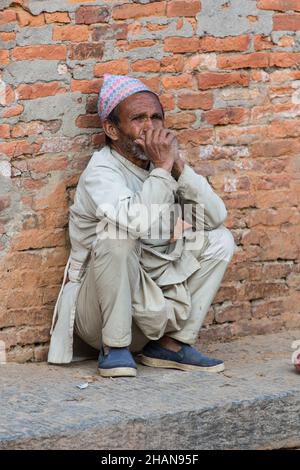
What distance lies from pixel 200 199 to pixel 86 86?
0.83 meters

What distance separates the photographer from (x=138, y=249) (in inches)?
210

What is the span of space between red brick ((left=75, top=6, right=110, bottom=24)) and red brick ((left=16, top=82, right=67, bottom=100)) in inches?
13.6

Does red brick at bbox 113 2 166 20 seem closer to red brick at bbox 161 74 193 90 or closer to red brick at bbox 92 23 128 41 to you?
red brick at bbox 92 23 128 41

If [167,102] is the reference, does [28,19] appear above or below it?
above

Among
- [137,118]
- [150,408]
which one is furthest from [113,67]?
[150,408]

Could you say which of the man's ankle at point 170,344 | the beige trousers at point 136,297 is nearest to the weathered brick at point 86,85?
the beige trousers at point 136,297

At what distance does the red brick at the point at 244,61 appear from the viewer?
6062 mm

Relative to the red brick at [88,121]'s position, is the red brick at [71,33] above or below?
above

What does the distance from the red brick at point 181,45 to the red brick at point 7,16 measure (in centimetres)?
90

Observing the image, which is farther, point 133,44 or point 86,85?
point 133,44

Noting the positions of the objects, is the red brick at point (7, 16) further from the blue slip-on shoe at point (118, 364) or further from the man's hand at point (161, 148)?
the blue slip-on shoe at point (118, 364)

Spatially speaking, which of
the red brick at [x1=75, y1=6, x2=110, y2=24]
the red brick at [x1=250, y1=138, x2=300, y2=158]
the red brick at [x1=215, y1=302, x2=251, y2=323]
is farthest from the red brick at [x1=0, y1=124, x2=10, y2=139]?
the red brick at [x1=215, y1=302, x2=251, y2=323]

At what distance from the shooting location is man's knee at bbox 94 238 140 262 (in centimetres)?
513

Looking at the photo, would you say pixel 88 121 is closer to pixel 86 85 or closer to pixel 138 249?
pixel 86 85
